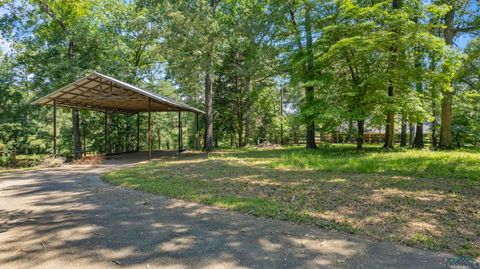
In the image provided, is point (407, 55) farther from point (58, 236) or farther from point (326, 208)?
point (58, 236)

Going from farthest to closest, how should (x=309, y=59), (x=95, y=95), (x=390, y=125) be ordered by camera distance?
(x=309, y=59) → (x=95, y=95) → (x=390, y=125)

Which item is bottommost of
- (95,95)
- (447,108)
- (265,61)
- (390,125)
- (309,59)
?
(390,125)

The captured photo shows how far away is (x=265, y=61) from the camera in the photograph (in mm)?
16875

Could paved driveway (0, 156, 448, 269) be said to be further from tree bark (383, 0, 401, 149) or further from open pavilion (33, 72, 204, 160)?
tree bark (383, 0, 401, 149)

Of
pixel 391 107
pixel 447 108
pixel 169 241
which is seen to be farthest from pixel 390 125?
pixel 169 241

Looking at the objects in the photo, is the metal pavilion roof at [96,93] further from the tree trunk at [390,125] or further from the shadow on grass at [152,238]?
the tree trunk at [390,125]

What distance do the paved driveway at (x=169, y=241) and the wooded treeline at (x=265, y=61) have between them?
4.41 m

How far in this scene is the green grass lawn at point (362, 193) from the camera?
3498 millimetres

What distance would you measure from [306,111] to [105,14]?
15238 millimetres

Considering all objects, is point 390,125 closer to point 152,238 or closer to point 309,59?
point 309,59

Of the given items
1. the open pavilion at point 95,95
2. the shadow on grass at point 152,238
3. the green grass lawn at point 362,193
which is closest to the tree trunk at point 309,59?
the green grass lawn at point 362,193

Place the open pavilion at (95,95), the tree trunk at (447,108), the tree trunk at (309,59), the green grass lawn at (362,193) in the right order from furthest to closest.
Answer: the tree trunk at (309,59) < the tree trunk at (447,108) < the open pavilion at (95,95) < the green grass lawn at (362,193)

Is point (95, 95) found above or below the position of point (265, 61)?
below

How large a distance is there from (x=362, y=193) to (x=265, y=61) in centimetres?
1292
